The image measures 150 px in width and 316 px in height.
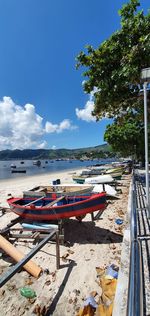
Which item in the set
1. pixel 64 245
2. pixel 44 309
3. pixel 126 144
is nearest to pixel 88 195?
pixel 64 245

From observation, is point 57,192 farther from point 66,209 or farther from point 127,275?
point 127,275

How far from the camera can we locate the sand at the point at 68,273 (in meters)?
3.84

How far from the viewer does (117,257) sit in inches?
211

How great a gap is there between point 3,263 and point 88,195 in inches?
158

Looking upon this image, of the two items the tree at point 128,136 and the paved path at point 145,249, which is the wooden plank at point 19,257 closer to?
the paved path at point 145,249

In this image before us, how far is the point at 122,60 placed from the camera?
7398 millimetres

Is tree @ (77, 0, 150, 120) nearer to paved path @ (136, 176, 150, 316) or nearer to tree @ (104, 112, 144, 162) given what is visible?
paved path @ (136, 176, 150, 316)

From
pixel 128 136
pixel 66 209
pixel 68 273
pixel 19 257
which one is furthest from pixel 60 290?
pixel 128 136

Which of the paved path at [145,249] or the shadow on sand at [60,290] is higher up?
the paved path at [145,249]

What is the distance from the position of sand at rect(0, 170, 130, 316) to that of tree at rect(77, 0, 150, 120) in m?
5.87

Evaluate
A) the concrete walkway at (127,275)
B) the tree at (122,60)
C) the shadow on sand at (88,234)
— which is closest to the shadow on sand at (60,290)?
the shadow on sand at (88,234)

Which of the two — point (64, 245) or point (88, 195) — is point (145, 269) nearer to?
point (64, 245)

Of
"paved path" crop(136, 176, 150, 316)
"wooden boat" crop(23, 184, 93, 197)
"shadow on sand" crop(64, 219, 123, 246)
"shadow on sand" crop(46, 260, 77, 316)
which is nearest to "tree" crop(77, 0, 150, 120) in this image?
"wooden boat" crop(23, 184, 93, 197)

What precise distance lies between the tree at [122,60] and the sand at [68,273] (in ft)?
19.3
